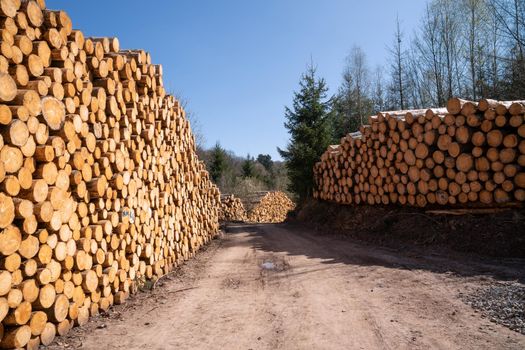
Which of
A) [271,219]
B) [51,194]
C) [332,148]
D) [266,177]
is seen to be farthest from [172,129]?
[266,177]

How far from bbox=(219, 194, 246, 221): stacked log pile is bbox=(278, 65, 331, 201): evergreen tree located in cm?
644

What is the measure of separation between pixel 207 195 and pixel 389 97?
2656 cm

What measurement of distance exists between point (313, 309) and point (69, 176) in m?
3.51

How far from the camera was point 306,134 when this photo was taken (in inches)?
780

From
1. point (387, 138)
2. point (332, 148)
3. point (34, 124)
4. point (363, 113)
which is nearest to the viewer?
point (34, 124)

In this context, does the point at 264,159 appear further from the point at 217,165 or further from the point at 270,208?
the point at 270,208

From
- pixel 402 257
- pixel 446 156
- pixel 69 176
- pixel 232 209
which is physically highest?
pixel 446 156

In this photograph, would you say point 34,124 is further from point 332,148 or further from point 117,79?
point 332,148

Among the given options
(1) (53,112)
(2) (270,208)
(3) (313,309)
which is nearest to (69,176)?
(1) (53,112)

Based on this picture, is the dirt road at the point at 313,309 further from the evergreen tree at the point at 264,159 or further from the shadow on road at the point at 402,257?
the evergreen tree at the point at 264,159

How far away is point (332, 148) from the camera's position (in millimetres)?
16172

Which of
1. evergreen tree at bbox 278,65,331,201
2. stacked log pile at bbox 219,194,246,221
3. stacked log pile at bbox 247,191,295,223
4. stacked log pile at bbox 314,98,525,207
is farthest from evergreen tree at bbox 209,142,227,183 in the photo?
stacked log pile at bbox 314,98,525,207

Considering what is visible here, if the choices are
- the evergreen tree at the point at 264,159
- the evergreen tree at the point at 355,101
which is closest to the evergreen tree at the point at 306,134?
the evergreen tree at the point at 355,101

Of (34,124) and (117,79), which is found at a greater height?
(117,79)
